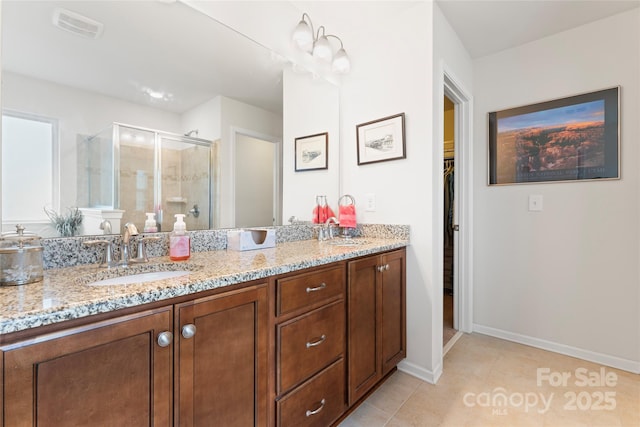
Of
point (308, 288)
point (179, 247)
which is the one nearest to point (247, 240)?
point (179, 247)

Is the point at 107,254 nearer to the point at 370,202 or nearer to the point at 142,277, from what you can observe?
the point at 142,277

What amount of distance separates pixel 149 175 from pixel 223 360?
86cm

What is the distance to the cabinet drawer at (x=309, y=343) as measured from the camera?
110 cm

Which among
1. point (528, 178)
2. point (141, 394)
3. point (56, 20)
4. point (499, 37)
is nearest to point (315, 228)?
point (141, 394)

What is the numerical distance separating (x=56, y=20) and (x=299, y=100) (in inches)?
49.6

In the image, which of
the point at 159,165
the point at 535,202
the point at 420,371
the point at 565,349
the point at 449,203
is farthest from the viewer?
the point at 449,203

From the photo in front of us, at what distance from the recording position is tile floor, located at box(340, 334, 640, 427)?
1487 millimetres

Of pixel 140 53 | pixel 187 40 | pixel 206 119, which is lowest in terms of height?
pixel 206 119

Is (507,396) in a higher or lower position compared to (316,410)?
lower

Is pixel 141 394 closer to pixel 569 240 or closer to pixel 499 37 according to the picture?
pixel 569 240

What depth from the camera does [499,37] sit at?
2.25 m

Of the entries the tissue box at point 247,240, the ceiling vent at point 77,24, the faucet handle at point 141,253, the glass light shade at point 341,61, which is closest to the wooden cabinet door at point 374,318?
the tissue box at point 247,240

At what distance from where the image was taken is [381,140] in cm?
201

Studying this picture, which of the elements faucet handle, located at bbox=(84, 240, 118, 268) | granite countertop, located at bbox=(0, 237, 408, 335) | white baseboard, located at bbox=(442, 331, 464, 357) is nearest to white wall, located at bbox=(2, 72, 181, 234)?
faucet handle, located at bbox=(84, 240, 118, 268)
